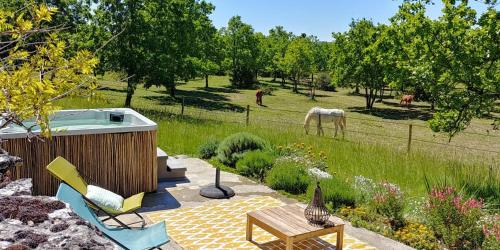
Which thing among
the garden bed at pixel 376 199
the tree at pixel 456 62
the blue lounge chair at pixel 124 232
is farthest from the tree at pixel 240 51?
the blue lounge chair at pixel 124 232

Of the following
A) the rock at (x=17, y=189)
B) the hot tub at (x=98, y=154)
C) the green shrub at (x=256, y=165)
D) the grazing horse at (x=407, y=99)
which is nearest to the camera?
the rock at (x=17, y=189)

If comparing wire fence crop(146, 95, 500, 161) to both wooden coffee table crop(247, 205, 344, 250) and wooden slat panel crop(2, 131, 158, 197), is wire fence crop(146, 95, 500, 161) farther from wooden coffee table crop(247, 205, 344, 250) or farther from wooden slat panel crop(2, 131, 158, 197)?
wooden coffee table crop(247, 205, 344, 250)

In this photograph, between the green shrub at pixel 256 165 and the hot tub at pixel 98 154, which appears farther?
the green shrub at pixel 256 165

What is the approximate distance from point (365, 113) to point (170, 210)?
29.0 m

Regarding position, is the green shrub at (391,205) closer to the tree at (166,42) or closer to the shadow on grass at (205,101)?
the tree at (166,42)

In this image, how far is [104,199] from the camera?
641 centimetres

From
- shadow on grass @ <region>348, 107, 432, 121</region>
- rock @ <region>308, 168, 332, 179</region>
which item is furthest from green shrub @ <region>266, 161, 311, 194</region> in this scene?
shadow on grass @ <region>348, 107, 432, 121</region>

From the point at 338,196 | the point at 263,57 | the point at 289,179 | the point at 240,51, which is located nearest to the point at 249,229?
the point at 338,196

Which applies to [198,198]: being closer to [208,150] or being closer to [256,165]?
[256,165]

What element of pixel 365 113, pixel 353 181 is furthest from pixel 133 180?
pixel 365 113

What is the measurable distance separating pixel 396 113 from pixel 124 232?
3272 cm

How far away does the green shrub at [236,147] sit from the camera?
36.2ft

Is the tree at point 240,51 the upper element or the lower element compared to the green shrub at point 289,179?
upper

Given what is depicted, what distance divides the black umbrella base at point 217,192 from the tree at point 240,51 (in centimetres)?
3936
